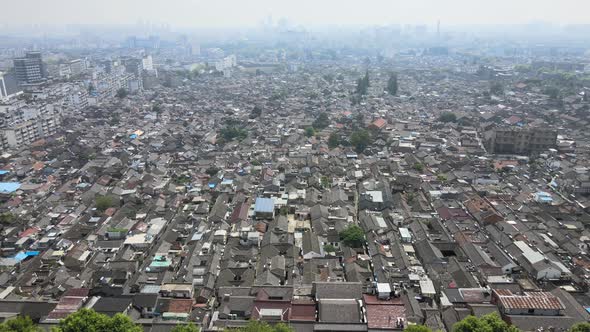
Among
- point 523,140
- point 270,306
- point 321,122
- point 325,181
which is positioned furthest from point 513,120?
point 270,306

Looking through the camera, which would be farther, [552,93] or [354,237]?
[552,93]

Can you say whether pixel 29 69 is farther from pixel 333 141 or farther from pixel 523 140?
pixel 523 140

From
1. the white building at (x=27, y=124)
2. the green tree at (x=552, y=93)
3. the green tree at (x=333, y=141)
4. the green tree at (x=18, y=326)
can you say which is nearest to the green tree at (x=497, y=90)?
the green tree at (x=552, y=93)

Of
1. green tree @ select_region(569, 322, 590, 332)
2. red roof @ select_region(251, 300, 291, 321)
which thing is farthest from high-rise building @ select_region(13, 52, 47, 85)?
green tree @ select_region(569, 322, 590, 332)

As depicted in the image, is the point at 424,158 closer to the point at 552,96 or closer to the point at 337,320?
the point at 337,320

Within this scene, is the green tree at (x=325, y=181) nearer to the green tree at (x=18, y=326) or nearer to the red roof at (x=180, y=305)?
the red roof at (x=180, y=305)

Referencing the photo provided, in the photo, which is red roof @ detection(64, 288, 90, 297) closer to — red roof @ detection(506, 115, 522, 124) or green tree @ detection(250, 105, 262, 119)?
green tree @ detection(250, 105, 262, 119)

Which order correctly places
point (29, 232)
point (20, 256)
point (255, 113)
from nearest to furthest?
1. point (20, 256)
2. point (29, 232)
3. point (255, 113)
